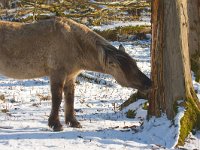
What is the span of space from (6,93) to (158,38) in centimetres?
594

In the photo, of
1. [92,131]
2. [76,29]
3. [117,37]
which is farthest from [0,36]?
[117,37]

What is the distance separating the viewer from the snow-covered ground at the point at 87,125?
660 centimetres

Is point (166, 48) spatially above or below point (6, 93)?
above

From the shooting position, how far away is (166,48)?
7160mm

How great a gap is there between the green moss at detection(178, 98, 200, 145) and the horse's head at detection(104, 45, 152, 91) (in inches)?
38.8

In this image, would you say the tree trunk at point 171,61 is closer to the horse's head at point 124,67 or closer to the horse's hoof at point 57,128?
the horse's head at point 124,67

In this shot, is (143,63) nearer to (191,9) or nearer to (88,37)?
(191,9)

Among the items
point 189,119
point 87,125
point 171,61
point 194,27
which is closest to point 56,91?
point 87,125

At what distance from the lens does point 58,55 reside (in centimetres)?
783

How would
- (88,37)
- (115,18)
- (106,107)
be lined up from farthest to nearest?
(115,18) → (106,107) → (88,37)

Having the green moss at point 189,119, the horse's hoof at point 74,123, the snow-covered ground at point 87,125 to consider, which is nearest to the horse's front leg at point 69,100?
the horse's hoof at point 74,123

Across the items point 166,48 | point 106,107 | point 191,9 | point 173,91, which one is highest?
point 191,9

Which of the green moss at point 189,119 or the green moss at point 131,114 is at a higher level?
the green moss at point 189,119

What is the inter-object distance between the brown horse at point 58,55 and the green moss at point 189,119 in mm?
989
